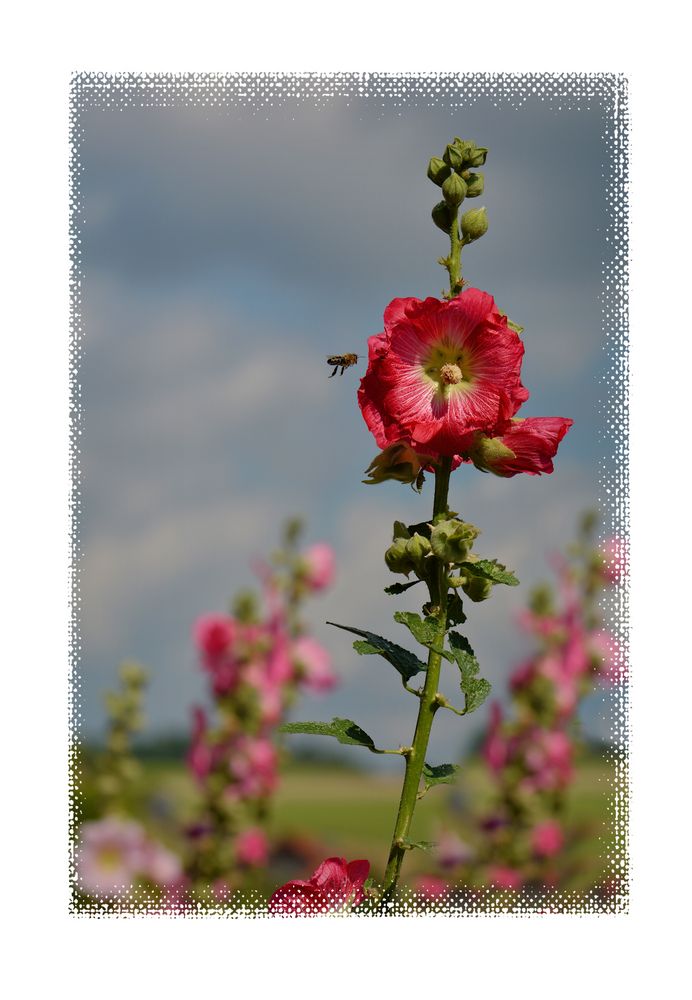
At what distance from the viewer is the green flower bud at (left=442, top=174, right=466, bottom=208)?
0.98 m

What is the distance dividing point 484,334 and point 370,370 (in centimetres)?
12

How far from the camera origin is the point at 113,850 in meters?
2.59

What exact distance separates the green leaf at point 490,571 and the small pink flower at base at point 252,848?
2.20m

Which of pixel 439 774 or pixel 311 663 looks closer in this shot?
pixel 439 774

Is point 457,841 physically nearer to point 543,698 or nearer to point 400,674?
point 543,698

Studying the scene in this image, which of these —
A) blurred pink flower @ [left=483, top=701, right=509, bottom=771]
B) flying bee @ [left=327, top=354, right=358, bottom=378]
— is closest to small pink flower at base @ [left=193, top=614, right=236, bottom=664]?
blurred pink flower @ [left=483, top=701, right=509, bottom=771]

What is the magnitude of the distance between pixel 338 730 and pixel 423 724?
100mm

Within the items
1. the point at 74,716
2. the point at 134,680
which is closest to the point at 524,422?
the point at 74,716

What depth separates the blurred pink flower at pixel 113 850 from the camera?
98.7 inches

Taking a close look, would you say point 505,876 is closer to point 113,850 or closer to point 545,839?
point 545,839

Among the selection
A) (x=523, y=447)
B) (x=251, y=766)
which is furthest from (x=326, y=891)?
(x=251, y=766)

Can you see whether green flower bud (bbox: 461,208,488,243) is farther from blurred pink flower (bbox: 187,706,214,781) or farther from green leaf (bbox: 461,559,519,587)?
blurred pink flower (bbox: 187,706,214,781)

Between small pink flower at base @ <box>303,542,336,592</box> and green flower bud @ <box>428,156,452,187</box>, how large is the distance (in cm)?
195

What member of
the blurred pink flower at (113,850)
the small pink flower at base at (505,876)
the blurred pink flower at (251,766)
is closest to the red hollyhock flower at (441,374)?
the blurred pink flower at (113,850)
